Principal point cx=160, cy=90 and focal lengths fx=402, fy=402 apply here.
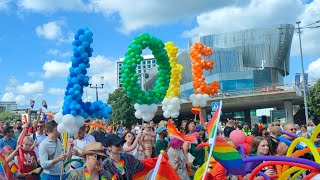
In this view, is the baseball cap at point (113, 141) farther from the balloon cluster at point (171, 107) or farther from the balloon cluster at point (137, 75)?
the balloon cluster at point (171, 107)

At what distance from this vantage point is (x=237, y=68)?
8400 centimetres

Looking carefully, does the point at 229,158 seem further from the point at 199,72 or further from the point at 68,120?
the point at 199,72

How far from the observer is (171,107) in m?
9.27

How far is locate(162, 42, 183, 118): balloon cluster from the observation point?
9195 mm

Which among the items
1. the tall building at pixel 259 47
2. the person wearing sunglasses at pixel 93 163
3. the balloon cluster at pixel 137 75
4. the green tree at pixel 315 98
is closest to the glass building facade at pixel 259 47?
the tall building at pixel 259 47

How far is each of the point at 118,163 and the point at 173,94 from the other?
4.95 meters

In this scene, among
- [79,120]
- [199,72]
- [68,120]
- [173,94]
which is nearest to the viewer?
[68,120]

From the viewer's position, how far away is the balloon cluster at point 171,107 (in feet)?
30.0

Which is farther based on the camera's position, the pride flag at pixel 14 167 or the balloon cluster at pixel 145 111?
the balloon cluster at pixel 145 111

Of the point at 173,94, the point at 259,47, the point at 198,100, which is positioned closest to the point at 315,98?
the point at 198,100

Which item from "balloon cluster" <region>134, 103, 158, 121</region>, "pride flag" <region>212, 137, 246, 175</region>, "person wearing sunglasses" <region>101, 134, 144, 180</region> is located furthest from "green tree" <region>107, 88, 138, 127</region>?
"pride flag" <region>212, 137, 246, 175</region>

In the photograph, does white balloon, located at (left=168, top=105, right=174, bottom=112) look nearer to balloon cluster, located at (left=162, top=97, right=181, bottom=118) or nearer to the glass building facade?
balloon cluster, located at (left=162, top=97, right=181, bottom=118)

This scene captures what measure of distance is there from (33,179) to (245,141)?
12.0ft

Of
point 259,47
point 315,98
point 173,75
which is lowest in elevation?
point 315,98
